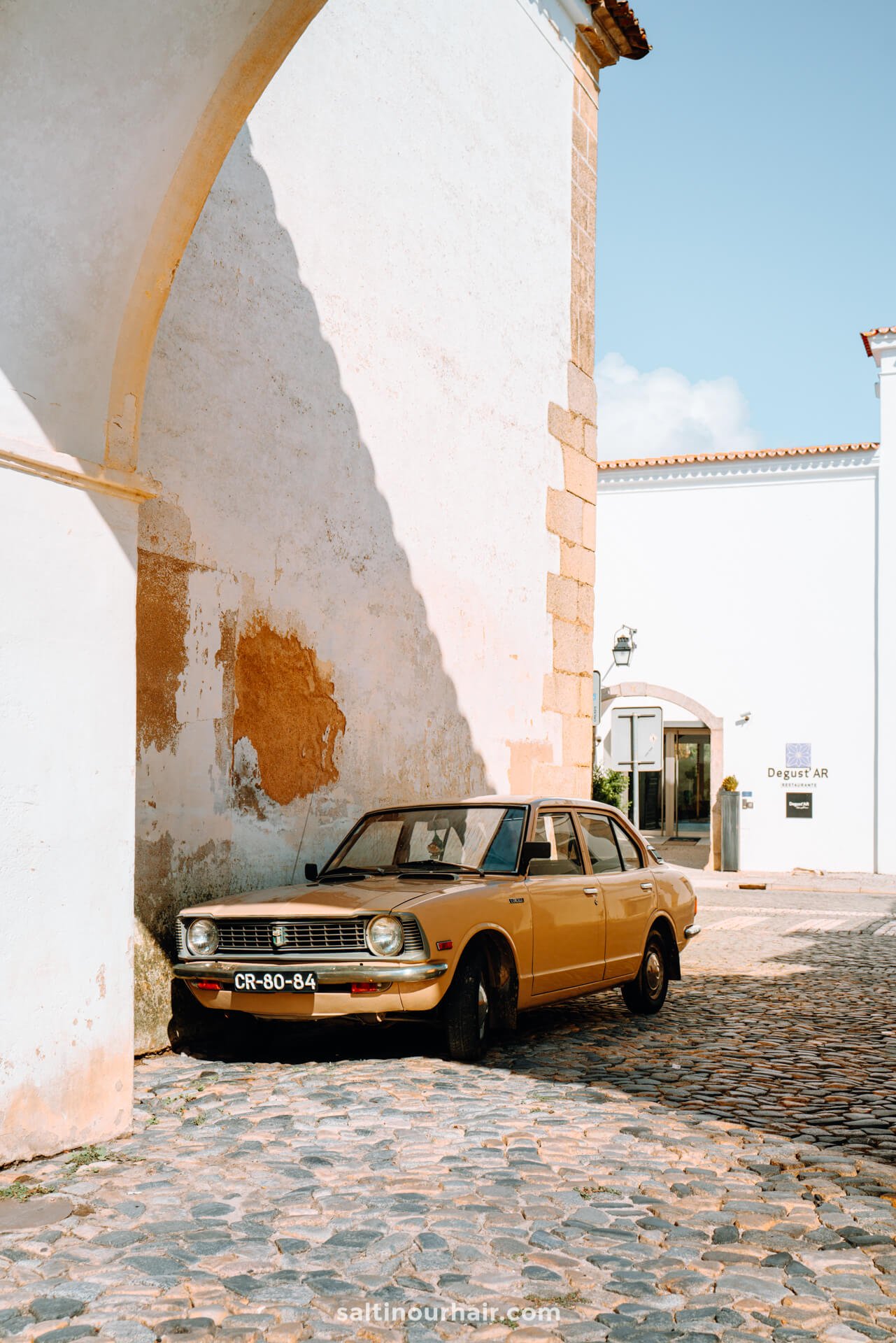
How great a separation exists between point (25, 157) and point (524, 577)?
7861 millimetres

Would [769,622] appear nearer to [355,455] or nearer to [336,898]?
[355,455]

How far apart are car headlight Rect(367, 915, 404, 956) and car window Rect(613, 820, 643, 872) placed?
2.74 metres

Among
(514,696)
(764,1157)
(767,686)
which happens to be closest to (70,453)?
(764,1157)

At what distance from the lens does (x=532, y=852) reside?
7.87 m

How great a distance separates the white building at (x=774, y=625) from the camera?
1065 inches

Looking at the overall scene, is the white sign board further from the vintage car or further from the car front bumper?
the car front bumper

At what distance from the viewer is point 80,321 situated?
17.9 ft

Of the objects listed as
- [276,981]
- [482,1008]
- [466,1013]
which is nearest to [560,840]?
[482,1008]

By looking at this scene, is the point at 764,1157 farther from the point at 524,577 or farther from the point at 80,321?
the point at 524,577

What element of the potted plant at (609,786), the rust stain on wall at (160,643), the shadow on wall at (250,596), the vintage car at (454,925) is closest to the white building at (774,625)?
the potted plant at (609,786)

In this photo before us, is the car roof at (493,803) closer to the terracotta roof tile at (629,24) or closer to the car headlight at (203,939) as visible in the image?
the car headlight at (203,939)

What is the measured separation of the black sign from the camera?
89.8 feet

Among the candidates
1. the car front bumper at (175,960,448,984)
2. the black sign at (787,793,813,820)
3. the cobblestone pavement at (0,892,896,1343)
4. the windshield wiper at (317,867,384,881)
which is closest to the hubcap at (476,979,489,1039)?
the cobblestone pavement at (0,892,896,1343)

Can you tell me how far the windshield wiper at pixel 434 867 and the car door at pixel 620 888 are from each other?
1.06 meters
